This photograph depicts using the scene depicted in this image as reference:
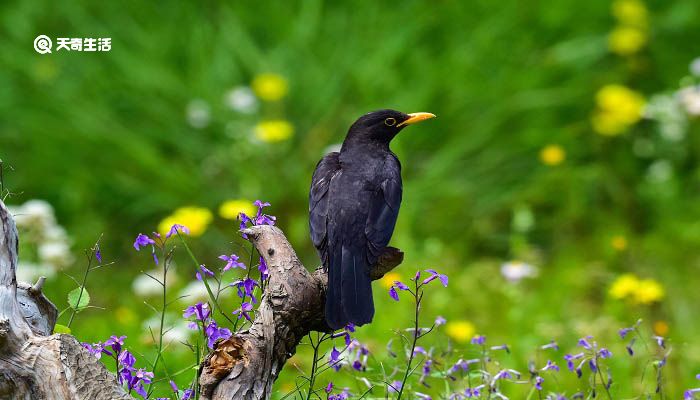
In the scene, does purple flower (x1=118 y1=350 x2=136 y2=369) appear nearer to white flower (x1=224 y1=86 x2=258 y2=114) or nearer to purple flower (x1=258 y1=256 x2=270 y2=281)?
purple flower (x1=258 y1=256 x2=270 y2=281)

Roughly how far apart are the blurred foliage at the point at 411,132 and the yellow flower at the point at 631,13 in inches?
0.5

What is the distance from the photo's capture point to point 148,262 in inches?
223

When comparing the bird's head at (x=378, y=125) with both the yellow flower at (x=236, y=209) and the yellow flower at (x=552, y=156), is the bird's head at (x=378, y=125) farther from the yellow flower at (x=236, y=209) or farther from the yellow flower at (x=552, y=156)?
the yellow flower at (x=552, y=156)

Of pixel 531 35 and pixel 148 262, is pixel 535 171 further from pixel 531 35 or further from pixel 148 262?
pixel 148 262

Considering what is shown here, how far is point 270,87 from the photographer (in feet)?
19.6

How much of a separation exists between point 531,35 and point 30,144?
2.98 meters

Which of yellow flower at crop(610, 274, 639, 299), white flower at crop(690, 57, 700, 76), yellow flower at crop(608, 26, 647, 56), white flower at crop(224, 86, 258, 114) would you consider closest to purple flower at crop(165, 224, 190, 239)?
yellow flower at crop(610, 274, 639, 299)

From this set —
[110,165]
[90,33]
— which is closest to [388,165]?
[110,165]

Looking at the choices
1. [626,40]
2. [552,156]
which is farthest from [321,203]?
[626,40]

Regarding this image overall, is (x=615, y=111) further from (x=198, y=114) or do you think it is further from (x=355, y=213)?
(x=355, y=213)

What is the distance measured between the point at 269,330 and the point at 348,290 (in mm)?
246

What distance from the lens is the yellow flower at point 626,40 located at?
6234 mm

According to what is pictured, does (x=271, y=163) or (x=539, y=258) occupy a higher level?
(x=271, y=163)

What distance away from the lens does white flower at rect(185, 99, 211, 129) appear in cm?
591
